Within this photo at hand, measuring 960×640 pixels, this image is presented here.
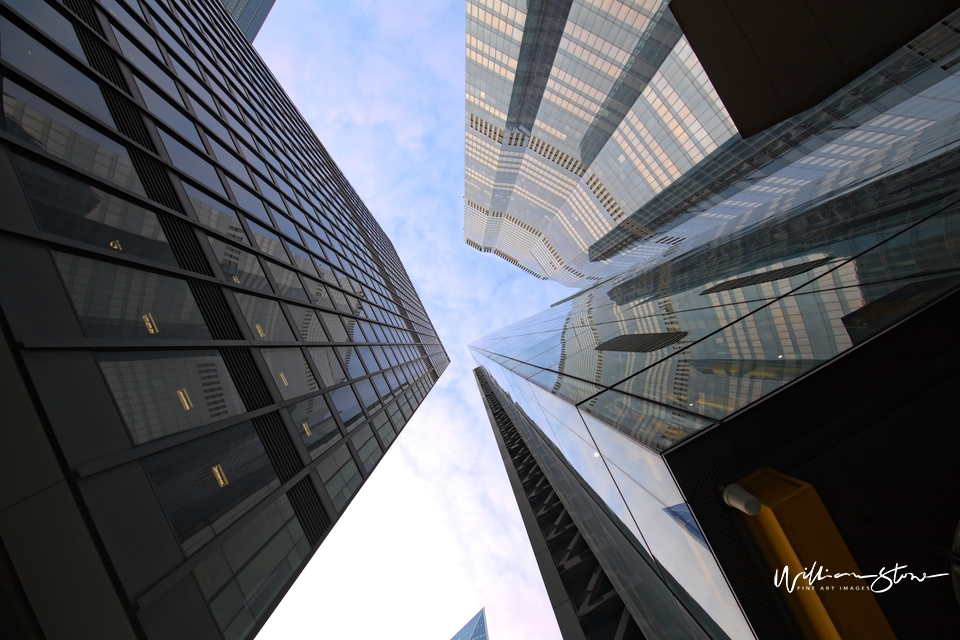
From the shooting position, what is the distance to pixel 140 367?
663cm

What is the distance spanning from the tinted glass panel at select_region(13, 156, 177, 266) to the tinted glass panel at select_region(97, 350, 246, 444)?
7.40 feet

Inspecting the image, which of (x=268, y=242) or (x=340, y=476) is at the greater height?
(x=268, y=242)

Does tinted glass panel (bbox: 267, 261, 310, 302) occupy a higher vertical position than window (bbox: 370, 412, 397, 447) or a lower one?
higher

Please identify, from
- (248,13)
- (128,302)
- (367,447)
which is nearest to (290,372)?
(128,302)

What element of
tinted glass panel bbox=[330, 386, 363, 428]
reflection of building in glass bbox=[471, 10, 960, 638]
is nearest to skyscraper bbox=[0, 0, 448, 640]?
tinted glass panel bbox=[330, 386, 363, 428]

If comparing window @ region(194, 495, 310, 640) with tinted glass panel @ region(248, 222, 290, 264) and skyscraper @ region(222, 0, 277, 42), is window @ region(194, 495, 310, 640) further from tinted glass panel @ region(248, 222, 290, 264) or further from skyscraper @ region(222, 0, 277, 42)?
skyscraper @ region(222, 0, 277, 42)

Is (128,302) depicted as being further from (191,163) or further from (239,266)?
(191,163)

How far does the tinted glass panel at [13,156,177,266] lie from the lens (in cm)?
609

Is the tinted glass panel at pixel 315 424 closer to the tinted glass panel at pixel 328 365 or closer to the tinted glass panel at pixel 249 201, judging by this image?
the tinted glass panel at pixel 328 365

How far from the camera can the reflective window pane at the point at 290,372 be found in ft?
34.6

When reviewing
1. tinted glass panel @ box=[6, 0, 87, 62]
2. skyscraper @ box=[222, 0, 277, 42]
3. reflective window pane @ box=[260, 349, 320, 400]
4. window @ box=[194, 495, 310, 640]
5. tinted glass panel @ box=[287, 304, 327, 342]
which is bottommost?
window @ box=[194, 495, 310, 640]

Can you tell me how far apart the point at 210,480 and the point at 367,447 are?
878 centimetres

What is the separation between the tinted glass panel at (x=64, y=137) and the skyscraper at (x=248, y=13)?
10041cm
